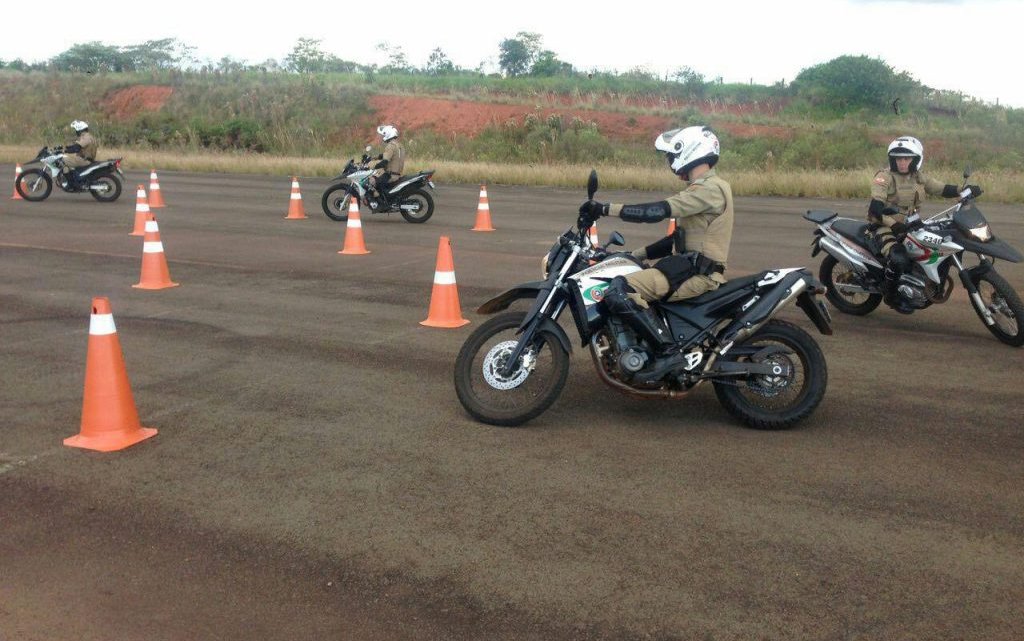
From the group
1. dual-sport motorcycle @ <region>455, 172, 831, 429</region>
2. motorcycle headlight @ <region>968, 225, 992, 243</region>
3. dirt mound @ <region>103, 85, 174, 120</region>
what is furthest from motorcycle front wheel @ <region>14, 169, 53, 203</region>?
dirt mound @ <region>103, 85, 174, 120</region>

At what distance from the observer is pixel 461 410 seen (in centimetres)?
648

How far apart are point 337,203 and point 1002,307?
517 inches

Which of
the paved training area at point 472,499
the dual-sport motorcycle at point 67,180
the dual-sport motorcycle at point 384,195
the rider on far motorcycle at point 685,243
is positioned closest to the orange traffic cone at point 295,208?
the dual-sport motorcycle at point 384,195

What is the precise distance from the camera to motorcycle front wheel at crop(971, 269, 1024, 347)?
829 centimetres

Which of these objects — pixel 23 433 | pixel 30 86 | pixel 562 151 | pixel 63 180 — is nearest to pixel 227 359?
pixel 23 433

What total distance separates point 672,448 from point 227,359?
3897mm

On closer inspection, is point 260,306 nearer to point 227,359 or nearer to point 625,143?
point 227,359

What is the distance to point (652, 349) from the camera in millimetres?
6035

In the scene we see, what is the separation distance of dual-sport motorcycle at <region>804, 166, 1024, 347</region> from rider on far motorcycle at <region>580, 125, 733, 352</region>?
3.32 m

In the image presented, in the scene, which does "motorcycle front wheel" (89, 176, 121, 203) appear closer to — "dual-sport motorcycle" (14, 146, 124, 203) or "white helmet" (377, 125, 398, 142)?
"dual-sport motorcycle" (14, 146, 124, 203)

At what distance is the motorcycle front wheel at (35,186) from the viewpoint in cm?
2145

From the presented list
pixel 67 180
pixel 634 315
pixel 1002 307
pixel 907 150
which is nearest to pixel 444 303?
pixel 634 315

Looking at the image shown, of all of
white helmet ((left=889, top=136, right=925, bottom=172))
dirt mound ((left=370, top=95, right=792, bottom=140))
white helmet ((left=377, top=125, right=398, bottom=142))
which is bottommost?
white helmet ((left=889, top=136, right=925, bottom=172))

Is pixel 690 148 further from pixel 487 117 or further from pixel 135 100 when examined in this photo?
pixel 135 100
